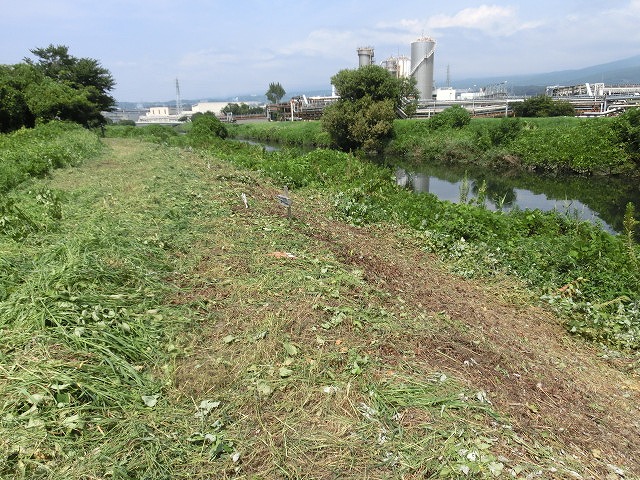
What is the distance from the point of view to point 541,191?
17.7 m

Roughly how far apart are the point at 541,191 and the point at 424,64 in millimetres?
51812

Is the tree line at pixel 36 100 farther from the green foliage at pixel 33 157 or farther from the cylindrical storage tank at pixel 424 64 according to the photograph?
the cylindrical storage tank at pixel 424 64

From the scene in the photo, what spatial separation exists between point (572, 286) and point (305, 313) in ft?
13.5

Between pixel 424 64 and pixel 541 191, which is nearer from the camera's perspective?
pixel 541 191

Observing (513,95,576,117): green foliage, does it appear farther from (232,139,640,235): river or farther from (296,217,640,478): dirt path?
(296,217,640,478): dirt path

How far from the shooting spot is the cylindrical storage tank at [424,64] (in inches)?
2440

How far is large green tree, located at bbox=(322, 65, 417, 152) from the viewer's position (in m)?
29.7

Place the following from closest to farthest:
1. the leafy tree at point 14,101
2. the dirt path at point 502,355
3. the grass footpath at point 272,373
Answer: the grass footpath at point 272,373 → the dirt path at point 502,355 → the leafy tree at point 14,101

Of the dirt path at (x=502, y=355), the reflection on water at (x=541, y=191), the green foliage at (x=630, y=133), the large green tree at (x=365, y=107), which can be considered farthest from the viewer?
the large green tree at (x=365, y=107)

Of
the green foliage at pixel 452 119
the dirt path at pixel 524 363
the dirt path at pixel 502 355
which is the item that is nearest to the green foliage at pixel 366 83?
the green foliage at pixel 452 119

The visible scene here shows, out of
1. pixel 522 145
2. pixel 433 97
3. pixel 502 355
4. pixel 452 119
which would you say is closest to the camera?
pixel 502 355

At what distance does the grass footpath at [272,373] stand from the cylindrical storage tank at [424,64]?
63.4 m

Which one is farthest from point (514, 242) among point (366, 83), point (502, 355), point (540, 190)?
point (366, 83)

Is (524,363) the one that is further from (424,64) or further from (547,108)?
(424,64)
